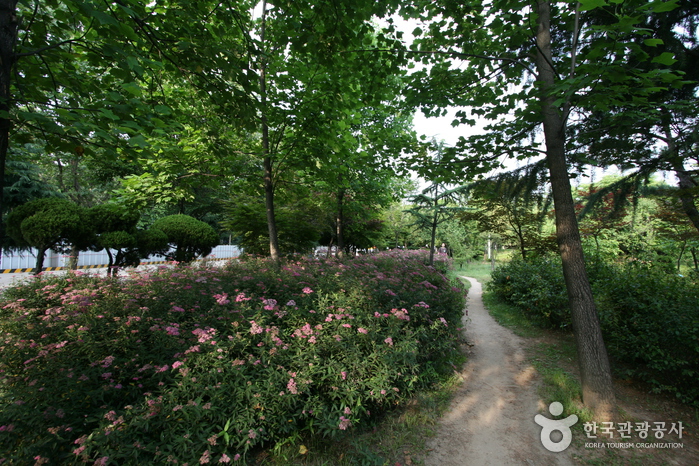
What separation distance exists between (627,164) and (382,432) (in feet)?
16.0

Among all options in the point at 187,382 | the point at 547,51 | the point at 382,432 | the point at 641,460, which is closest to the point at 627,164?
the point at 547,51

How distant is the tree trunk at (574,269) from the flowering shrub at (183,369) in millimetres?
1780

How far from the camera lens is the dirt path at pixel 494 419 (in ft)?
9.37

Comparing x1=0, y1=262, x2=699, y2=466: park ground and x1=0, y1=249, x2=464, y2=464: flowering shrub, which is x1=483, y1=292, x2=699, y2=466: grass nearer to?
x1=0, y1=262, x2=699, y2=466: park ground

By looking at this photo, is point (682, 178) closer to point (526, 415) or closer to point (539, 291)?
point (539, 291)

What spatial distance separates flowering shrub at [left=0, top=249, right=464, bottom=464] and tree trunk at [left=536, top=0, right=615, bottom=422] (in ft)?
5.84

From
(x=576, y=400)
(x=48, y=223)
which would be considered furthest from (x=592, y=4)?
(x=48, y=223)

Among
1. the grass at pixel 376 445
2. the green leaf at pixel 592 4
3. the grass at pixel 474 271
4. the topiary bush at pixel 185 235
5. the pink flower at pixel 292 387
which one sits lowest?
the grass at pixel 474 271

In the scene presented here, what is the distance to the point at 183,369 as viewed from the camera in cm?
245

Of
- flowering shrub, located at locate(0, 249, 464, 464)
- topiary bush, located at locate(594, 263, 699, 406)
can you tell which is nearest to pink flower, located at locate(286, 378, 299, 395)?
flowering shrub, located at locate(0, 249, 464, 464)

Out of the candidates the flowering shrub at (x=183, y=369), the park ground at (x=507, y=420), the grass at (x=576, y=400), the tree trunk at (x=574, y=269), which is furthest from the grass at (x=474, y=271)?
the flowering shrub at (x=183, y=369)

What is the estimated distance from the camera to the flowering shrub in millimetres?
2090

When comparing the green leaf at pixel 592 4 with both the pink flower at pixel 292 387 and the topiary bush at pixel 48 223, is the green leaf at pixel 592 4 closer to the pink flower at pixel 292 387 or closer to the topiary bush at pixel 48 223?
the pink flower at pixel 292 387

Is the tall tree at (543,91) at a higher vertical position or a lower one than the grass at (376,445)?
higher
